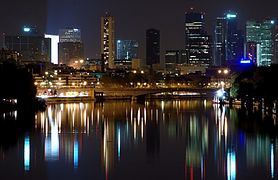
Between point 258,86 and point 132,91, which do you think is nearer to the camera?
point 258,86

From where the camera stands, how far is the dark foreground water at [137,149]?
67.6 feet

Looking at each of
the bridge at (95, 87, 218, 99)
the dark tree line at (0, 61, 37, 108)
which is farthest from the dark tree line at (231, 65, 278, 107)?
the bridge at (95, 87, 218, 99)

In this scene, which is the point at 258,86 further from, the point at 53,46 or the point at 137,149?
the point at 53,46

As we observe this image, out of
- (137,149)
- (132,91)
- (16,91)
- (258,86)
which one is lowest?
(137,149)

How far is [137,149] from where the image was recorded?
26.0 metres

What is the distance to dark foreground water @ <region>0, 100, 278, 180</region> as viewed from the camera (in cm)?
2059

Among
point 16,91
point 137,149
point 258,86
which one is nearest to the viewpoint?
point 137,149

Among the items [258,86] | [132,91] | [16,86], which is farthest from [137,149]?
[132,91]

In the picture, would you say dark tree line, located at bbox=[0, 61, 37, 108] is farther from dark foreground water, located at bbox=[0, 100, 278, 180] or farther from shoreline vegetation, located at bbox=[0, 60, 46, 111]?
dark foreground water, located at bbox=[0, 100, 278, 180]

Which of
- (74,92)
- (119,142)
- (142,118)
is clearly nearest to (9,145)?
(119,142)

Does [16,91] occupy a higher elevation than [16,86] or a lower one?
lower

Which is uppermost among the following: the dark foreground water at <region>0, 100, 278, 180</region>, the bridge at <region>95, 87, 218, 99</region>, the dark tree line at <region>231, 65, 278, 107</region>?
the dark tree line at <region>231, 65, 278, 107</region>

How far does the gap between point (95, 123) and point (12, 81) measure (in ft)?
39.4

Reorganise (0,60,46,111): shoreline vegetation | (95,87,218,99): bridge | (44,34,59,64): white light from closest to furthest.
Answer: (0,60,46,111): shoreline vegetation < (95,87,218,99): bridge < (44,34,59,64): white light
